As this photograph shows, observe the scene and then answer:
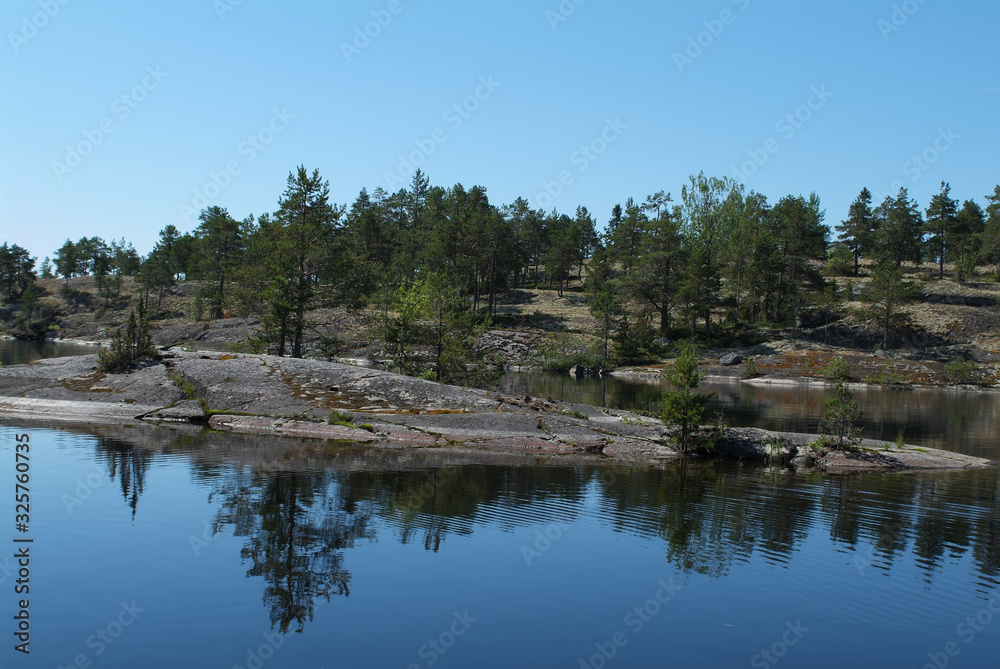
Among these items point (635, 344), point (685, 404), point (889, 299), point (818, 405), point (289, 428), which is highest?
point (889, 299)

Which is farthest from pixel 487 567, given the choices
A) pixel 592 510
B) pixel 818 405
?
pixel 818 405

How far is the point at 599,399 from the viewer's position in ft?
153

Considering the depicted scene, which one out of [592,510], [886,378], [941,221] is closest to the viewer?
[592,510]

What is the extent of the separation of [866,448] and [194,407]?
2736 cm

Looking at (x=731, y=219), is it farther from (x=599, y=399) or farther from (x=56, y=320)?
(x=56, y=320)

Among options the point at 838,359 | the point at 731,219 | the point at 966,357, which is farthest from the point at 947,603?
the point at 731,219

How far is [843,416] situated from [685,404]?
19.6 feet

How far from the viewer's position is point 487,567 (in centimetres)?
1417

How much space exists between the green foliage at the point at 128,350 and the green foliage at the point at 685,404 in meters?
24.8

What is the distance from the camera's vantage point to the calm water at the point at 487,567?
1086cm

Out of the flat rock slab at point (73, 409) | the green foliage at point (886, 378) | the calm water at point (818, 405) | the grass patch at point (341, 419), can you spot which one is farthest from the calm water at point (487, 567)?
the green foliage at point (886, 378)

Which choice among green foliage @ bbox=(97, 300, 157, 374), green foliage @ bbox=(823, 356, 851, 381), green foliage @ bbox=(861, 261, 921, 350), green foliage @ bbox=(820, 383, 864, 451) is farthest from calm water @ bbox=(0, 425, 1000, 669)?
green foliage @ bbox=(861, 261, 921, 350)
